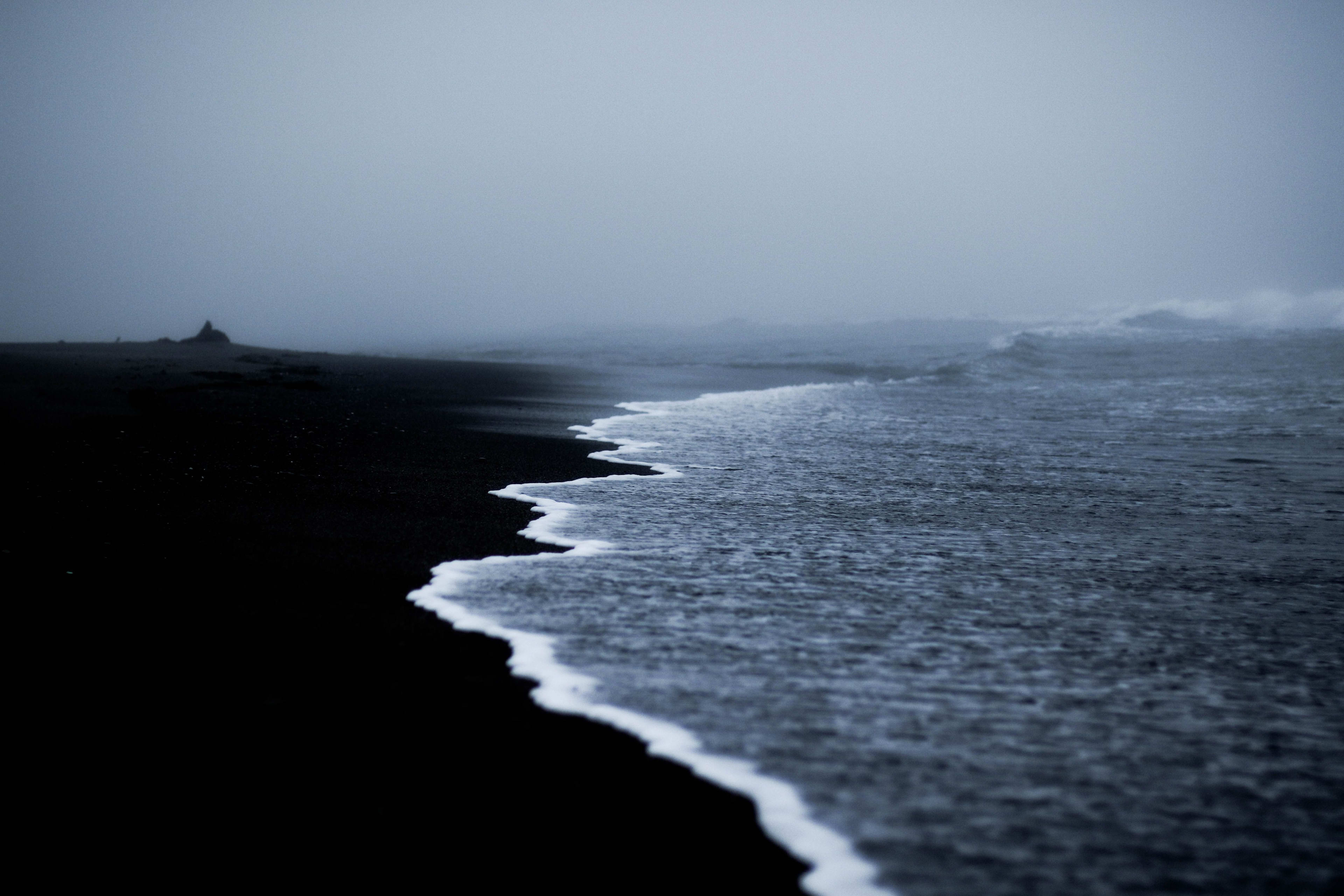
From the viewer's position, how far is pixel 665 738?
2713 millimetres

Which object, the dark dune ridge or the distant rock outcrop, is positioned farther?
the distant rock outcrop

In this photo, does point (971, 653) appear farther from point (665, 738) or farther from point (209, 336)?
point (209, 336)

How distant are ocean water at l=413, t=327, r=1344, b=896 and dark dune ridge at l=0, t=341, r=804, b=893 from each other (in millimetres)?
222

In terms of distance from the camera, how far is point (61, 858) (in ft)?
6.54

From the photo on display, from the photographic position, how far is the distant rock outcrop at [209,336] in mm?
26031

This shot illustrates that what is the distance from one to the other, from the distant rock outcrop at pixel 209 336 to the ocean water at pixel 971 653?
21.7m

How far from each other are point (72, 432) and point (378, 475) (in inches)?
138

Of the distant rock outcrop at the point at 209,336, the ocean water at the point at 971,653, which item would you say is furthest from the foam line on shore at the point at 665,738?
the distant rock outcrop at the point at 209,336

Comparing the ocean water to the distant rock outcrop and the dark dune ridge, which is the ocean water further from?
the distant rock outcrop

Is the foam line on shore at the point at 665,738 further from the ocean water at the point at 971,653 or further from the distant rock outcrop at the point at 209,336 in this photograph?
the distant rock outcrop at the point at 209,336

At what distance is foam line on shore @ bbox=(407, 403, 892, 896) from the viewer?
2.12m

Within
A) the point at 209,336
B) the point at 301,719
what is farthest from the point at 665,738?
the point at 209,336

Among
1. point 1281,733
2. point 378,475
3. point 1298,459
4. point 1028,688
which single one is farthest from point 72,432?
point 1298,459

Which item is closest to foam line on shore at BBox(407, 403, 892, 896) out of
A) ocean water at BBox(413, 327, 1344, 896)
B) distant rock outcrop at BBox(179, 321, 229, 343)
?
ocean water at BBox(413, 327, 1344, 896)
